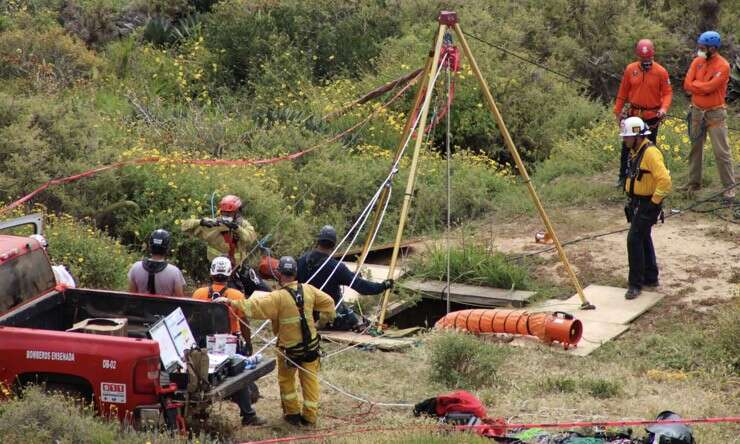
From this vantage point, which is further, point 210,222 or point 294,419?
point 210,222

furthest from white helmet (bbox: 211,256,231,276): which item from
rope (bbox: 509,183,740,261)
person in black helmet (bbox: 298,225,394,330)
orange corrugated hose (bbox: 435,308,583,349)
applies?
rope (bbox: 509,183,740,261)

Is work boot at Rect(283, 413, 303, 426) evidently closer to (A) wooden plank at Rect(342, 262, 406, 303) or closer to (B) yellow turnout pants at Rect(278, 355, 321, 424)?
(B) yellow turnout pants at Rect(278, 355, 321, 424)

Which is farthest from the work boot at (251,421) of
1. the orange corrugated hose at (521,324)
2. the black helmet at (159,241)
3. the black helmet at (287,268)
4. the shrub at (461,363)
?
the orange corrugated hose at (521,324)

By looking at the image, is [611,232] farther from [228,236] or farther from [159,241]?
[159,241]

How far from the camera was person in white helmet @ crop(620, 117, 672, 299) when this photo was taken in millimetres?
11969

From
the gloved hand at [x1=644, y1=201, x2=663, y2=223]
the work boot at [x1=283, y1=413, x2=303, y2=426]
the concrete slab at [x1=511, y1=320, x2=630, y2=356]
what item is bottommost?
the concrete slab at [x1=511, y1=320, x2=630, y2=356]

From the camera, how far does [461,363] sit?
9.95 meters

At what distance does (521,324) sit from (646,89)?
14.9ft

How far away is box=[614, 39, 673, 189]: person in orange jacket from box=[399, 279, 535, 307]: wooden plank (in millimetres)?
2664

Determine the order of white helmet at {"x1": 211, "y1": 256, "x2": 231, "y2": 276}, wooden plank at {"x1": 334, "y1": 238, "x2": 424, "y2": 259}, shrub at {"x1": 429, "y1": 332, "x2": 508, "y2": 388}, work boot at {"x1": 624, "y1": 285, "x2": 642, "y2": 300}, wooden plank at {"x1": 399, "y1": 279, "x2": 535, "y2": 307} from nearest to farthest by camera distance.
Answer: white helmet at {"x1": 211, "y1": 256, "x2": 231, "y2": 276} < shrub at {"x1": 429, "y1": 332, "x2": 508, "y2": 388} < work boot at {"x1": 624, "y1": 285, "x2": 642, "y2": 300} < wooden plank at {"x1": 399, "y1": 279, "x2": 535, "y2": 307} < wooden plank at {"x1": 334, "y1": 238, "x2": 424, "y2": 259}

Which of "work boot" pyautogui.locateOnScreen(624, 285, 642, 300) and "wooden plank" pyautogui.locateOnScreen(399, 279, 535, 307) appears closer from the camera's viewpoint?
"work boot" pyautogui.locateOnScreen(624, 285, 642, 300)

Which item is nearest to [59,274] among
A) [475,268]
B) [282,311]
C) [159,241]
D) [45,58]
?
[159,241]

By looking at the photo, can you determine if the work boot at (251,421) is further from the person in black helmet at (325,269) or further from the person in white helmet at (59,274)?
the person in black helmet at (325,269)

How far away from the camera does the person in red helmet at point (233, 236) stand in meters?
10.6
